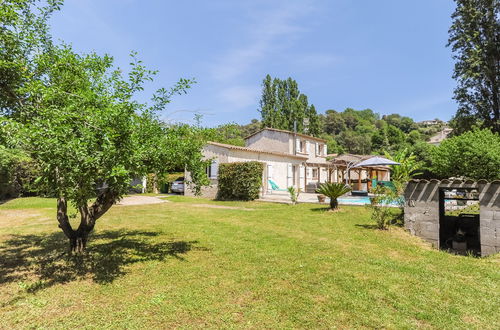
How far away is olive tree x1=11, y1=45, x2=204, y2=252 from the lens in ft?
14.3

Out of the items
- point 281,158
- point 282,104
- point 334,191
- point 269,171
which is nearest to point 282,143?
point 281,158

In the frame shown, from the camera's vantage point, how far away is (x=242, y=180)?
64.5ft

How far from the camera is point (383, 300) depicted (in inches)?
178

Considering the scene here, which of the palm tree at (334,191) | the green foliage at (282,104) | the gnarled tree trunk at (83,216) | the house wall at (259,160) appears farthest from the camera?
the green foliage at (282,104)

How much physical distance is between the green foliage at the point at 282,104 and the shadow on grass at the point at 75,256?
41.9m

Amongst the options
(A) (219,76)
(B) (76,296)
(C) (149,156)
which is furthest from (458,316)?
(A) (219,76)

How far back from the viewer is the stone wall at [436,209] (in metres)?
7.62

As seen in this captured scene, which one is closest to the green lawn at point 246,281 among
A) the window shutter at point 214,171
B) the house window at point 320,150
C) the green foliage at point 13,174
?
the green foliage at point 13,174

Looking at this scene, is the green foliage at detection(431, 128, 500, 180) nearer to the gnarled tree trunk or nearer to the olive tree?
the olive tree

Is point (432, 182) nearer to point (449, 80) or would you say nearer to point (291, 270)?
point (291, 270)

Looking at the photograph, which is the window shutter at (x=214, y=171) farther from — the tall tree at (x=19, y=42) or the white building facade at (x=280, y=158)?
the tall tree at (x=19, y=42)

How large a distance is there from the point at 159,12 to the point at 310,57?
8.93 meters

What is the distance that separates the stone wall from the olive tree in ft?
23.5

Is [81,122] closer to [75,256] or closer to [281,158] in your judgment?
[75,256]
